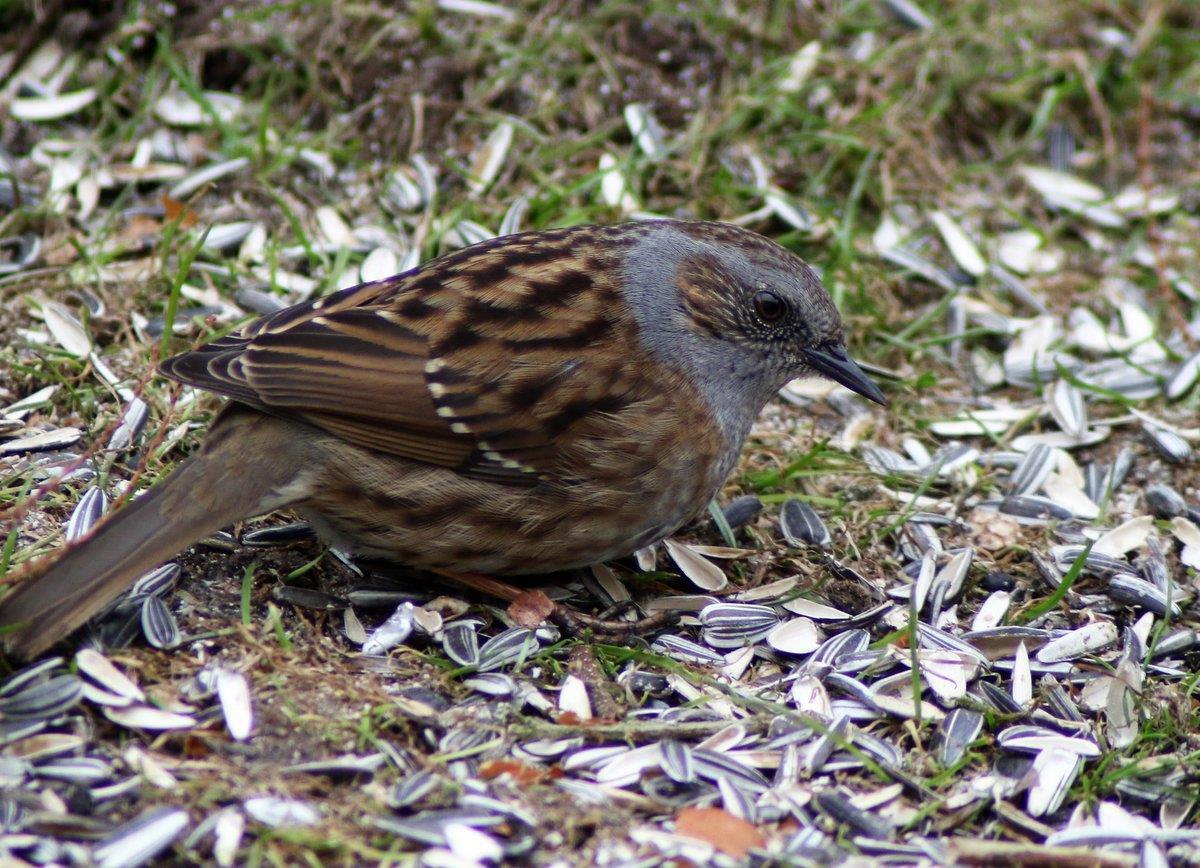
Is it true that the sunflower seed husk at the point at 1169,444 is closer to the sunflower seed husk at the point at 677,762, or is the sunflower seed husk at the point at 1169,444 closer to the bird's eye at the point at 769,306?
the bird's eye at the point at 769,306

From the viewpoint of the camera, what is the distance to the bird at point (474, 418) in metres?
3.80

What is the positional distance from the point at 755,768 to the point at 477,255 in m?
1.75

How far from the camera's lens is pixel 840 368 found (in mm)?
4418

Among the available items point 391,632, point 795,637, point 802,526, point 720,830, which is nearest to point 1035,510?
point 802,526

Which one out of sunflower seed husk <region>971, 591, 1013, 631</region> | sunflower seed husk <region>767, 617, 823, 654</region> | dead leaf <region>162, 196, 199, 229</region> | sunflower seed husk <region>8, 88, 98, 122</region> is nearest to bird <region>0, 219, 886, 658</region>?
sunflower seed husk <region>767, 617, 823, 654</region>

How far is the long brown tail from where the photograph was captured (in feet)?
10.8

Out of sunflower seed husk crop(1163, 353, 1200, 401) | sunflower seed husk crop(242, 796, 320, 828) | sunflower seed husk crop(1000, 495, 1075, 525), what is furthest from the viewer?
sunflower seed husk crop(1163, 353, 1200, 401)

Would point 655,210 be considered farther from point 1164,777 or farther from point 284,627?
point 1164,777

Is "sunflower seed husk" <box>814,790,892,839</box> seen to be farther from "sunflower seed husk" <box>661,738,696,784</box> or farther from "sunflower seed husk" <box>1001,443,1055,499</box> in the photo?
"sunflower seed husk" <box>1001,443,1055,499</box>

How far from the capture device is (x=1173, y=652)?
4.14 metres

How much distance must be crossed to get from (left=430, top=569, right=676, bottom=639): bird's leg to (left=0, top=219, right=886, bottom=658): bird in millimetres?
40

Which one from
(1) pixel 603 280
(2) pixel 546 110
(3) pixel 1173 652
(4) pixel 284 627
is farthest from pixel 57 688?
(2) pixel 546 110

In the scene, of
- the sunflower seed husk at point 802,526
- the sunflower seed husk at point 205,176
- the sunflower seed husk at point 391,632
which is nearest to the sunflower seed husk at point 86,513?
the sunflower seed husk at point 391,632

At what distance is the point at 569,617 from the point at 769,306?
1.15m
